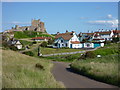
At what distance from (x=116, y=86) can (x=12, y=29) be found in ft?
380

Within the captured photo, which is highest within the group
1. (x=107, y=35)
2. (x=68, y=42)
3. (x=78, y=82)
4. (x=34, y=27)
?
(x=34, y=27)

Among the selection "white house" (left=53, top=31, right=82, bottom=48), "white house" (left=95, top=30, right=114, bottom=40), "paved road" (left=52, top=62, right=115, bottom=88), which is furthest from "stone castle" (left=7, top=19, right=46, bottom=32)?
"paved road" (left=52, top=62, right=115, bottom=88)

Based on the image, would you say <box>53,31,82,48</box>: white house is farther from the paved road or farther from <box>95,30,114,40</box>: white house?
the paved road

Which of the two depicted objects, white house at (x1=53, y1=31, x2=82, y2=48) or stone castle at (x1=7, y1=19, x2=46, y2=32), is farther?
stone castle at (x1=7, y1=19, x2=46, y2=32)

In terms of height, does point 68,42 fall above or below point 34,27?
below

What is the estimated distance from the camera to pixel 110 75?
13141mm

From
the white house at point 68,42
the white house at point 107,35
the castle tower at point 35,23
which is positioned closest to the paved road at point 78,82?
the white house at point 68,42

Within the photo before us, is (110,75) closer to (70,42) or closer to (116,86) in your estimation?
(116,86)

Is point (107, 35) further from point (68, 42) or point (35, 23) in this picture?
point (35, 23)

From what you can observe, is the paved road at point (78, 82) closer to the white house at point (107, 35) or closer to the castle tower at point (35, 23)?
the white house at point (107, 35)

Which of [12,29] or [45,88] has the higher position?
[12,29]

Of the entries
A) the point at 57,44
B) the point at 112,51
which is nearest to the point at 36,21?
the point at 57,44

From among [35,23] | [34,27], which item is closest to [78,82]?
[34,27]

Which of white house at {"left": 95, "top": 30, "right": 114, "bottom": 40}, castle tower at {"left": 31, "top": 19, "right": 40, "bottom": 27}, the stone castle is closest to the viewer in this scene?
white house at {"left": 95, "top": 30, "right": 114, "bottom": 40}
